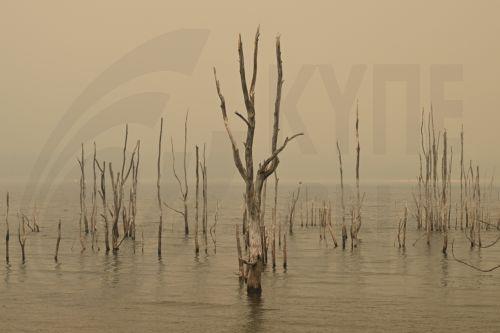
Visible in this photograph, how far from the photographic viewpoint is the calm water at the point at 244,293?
1098 cm

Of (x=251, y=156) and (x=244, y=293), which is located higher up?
(x=251, y=156)

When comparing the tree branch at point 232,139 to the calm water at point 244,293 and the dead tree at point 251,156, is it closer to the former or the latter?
the dead tree at point 251,156

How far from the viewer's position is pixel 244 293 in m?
13.7

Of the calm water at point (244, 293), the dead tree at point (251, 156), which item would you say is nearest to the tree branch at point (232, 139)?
the dead tree at point (251, 156)

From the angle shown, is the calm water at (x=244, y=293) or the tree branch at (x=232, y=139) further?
the tree branch at (x=232, y=139)

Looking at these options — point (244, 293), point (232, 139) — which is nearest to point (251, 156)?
point (232, 139)

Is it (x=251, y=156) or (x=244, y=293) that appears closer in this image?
(x=251, y=156)

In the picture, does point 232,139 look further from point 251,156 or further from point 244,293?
point 244,293

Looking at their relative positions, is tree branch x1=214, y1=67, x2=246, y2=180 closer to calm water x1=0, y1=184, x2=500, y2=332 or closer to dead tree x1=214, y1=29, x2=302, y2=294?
dead tree x1=214, y1=29, x2=302, y2=294

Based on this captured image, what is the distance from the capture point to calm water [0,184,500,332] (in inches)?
432

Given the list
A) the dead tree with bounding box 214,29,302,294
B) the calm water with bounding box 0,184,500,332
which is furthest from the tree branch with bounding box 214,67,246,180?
the calm water with bounding box 0,184,500,332

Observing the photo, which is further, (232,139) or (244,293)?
(244,293)

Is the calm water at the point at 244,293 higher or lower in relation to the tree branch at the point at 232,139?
lower

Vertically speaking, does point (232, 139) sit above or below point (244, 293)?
above
